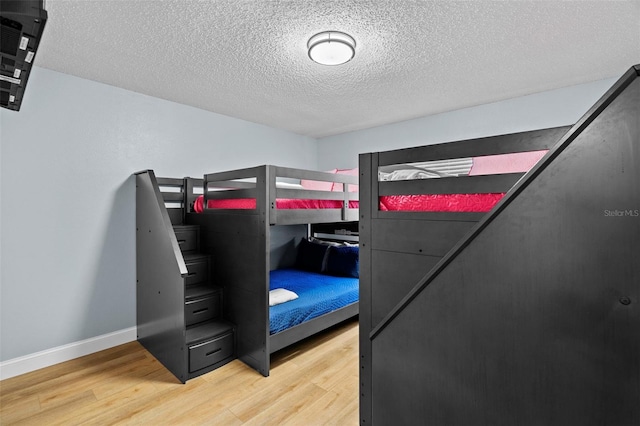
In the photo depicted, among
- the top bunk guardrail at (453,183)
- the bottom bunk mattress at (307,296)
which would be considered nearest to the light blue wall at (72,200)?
the bottom bunk mattress at (307,296)

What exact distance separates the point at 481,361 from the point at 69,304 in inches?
124

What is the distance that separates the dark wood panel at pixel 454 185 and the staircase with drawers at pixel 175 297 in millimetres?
1572

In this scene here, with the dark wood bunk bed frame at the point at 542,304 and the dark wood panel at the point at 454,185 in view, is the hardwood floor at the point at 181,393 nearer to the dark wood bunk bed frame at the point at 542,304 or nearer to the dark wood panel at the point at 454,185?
the dark wood bunk bed frame at the point at 542,304

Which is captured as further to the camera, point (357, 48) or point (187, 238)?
point (187, 238)

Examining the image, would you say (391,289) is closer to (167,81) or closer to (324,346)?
(324,346)

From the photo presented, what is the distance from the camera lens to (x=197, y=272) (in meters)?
2.79

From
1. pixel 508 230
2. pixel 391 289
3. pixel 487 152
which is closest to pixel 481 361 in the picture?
pixel 508 230

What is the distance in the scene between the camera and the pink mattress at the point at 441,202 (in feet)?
4.39

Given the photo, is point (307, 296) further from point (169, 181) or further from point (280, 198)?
point (169, 181)

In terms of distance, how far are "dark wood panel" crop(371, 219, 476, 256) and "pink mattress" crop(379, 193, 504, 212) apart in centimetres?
7

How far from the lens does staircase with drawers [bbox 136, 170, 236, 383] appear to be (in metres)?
2.28

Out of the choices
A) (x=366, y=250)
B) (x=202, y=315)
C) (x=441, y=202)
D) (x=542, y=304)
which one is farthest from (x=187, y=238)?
(x=542, y=304)

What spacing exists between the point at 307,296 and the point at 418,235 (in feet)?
5.36

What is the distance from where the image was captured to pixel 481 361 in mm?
991
